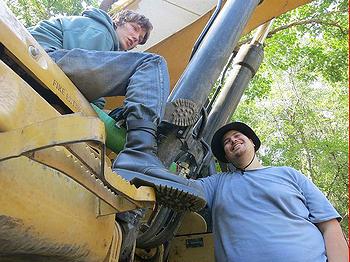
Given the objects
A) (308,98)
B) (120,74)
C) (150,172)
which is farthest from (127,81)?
(308,98)

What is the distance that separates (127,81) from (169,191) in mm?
577

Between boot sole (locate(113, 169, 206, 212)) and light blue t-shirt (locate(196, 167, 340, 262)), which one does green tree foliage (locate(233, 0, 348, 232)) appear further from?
boot sole (locate(113, 169, 206, 212))

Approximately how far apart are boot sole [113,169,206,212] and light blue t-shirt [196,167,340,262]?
2.42 feet

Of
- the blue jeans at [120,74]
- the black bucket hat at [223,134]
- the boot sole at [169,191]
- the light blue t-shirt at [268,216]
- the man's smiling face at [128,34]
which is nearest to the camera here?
the boot sole at [169,191]

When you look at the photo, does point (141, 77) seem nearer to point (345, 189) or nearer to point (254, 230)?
point (254, 230)

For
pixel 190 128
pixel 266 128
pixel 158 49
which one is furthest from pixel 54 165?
pixel 266 128

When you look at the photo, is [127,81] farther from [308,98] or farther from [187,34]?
[308,98]

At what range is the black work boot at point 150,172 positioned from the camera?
1.44m

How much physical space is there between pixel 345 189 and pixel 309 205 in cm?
948

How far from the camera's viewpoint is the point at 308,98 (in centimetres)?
1623

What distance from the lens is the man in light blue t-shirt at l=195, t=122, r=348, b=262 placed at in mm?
2160

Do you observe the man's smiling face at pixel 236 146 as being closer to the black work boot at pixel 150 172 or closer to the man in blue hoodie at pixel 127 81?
the man in blue hoodie at pixel 127 81

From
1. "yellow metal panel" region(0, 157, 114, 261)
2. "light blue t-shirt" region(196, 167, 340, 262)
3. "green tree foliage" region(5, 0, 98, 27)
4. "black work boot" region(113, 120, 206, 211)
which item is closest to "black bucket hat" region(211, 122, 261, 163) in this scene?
"light blue t-shirt" region(196, 167, 340, 262)

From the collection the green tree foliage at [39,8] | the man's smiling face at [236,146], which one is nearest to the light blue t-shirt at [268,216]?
the man's smiling face at [236,146]
